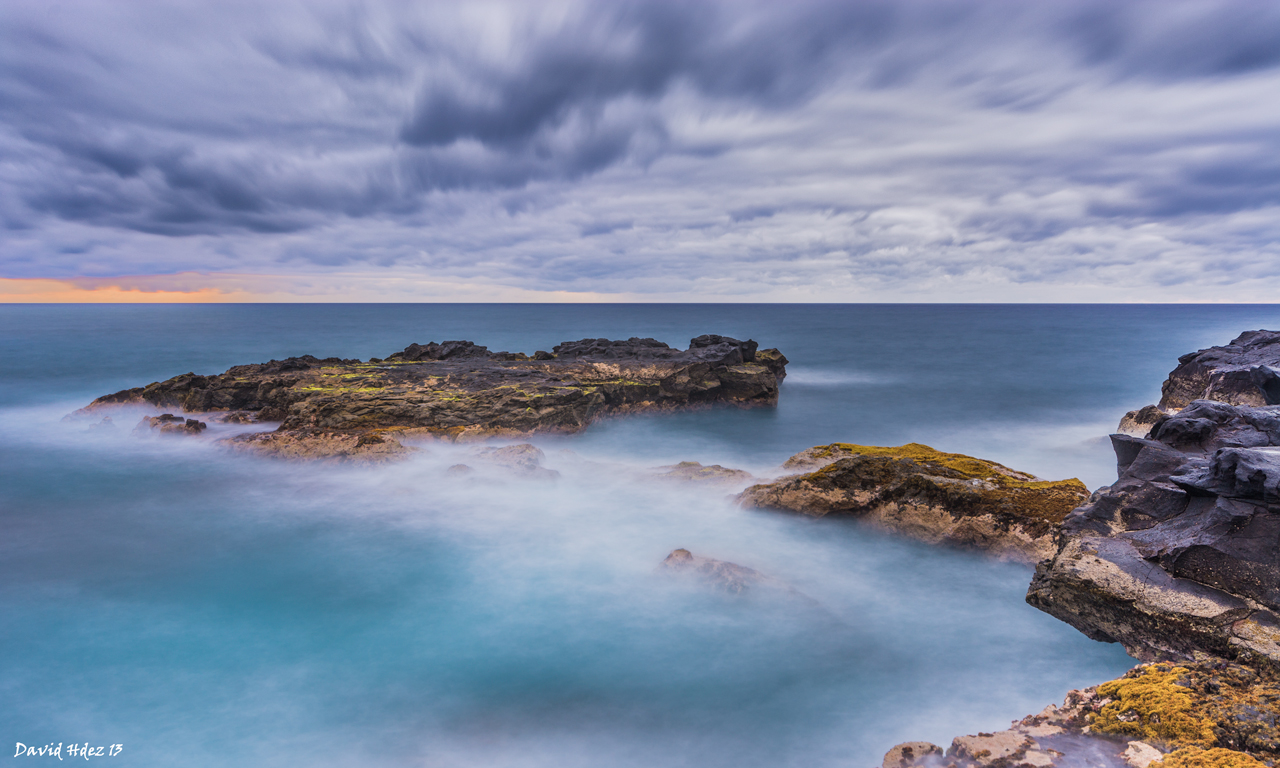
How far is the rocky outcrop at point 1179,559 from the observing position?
5371 mm

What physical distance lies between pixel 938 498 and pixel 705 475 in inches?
220

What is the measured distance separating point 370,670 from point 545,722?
293cm

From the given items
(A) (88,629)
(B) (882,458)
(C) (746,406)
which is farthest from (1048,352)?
(A) (88,629)

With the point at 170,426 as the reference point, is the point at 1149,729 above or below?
above

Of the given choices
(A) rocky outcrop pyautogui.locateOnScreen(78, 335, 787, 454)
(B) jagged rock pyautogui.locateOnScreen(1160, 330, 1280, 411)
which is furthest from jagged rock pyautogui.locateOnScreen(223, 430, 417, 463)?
(B) jagged rock pyautogui.locateOnScreen(1160, 330, 1280, 411)

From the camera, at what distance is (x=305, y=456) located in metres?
17.0

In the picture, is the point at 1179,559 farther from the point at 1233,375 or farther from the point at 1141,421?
the point at 1141,421

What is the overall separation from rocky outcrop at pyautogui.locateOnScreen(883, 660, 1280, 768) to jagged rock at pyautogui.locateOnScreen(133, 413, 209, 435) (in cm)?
2259

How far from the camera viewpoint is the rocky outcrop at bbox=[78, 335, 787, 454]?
19.2 m

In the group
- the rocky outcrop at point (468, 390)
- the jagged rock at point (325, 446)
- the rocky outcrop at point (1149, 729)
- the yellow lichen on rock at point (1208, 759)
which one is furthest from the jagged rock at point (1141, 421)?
the jagged rock at point (325, 446)

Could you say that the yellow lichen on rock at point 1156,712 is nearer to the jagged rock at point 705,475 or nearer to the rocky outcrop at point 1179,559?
the rocky outcrop at point 1179,559

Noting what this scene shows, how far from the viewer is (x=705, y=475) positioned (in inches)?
591

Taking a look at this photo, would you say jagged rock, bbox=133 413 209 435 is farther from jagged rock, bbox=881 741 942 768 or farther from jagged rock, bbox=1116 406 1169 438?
jagged rock, bbox=1116 406 1169 438

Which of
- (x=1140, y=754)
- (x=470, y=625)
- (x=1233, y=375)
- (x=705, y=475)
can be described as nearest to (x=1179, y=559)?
(x=1140, y=754)
